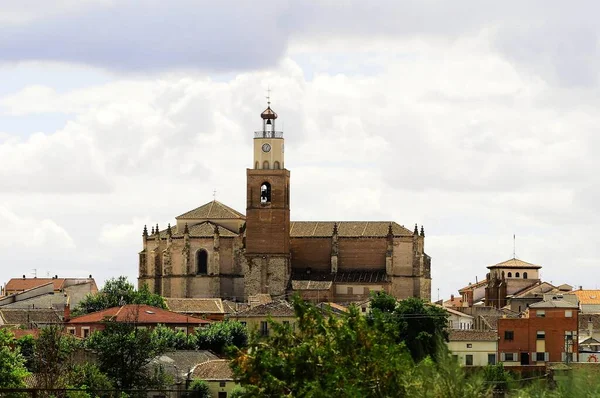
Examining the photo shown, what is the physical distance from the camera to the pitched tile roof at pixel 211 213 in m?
141

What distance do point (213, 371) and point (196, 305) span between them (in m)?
43.7

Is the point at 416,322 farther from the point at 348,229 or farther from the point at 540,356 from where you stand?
the point at 348,229

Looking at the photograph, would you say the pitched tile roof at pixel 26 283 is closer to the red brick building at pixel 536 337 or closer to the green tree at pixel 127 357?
the red brick building at pixel 536 337

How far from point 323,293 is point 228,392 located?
54.3m

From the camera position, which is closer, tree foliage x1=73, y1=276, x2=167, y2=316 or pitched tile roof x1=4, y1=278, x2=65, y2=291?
tree foliage x1=73, y1=276, x2=167, y2=316

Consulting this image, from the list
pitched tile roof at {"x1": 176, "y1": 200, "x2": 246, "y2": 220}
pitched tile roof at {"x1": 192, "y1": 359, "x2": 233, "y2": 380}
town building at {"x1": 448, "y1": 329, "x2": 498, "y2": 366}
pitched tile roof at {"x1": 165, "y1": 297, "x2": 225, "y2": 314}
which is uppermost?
pitched tile roof at {"x1": 176, "y1": 200, "x2": 246, "y2": 220}

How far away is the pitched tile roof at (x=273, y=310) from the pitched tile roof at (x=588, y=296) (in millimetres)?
30798

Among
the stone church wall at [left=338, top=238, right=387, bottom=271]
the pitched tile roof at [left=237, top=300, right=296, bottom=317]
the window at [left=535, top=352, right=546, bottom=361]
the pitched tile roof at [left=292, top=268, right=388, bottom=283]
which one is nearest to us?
the window at [left=535, top=352, right=546, bottom=361]

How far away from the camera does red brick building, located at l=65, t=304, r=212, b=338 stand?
105 metres

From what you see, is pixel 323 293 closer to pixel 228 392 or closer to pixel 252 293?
pixel 252 293

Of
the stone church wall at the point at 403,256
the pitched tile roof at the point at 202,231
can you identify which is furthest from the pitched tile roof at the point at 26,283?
the stone church wall at the point at 403,256

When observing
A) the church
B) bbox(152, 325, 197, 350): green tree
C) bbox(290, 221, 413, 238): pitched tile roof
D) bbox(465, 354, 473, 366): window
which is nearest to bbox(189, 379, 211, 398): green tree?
bbox(152, 325, 197, 350): green tree

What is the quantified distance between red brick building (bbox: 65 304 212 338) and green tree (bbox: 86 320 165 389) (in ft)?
78.7

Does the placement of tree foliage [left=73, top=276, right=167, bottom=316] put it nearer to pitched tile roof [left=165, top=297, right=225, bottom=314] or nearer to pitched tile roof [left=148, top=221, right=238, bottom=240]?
pitched tile roof [left=165, top=297, right=225, bottom=314]
